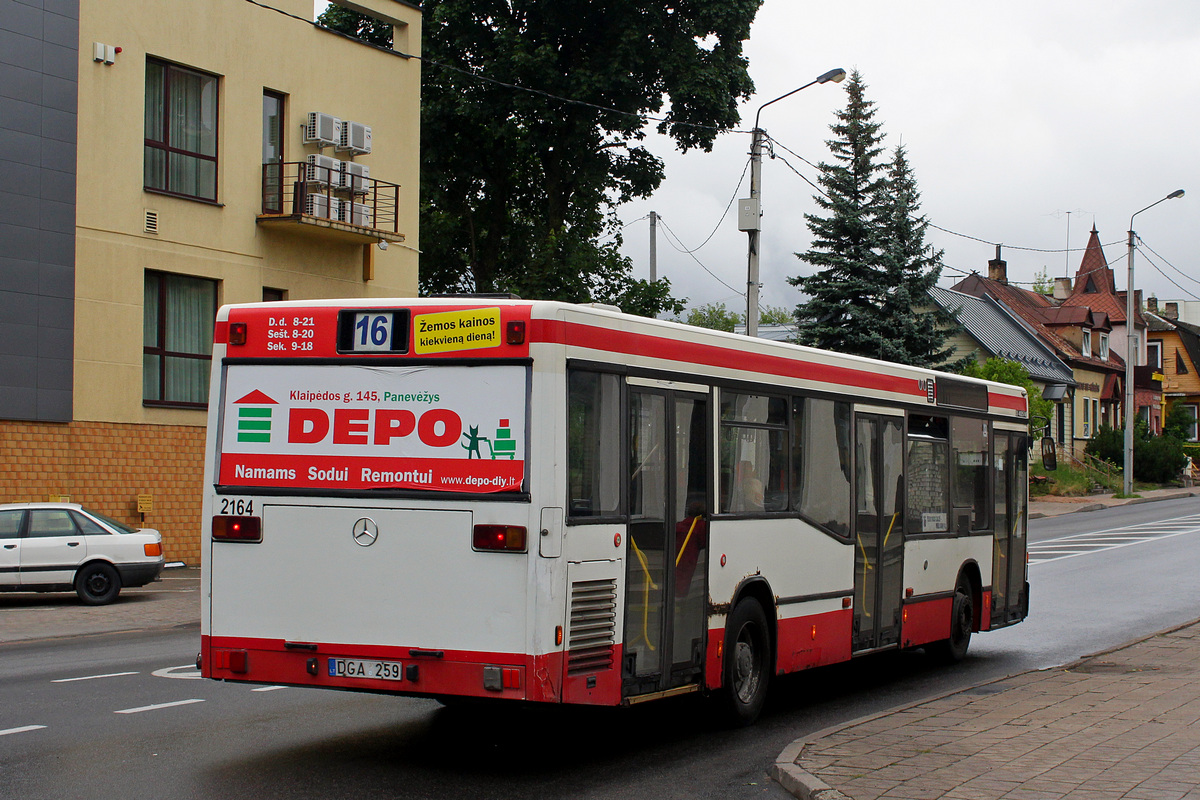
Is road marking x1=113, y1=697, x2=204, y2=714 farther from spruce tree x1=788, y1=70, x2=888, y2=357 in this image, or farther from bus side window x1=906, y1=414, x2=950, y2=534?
spruce tree x1=788, y1=70, x2=888, y2=357

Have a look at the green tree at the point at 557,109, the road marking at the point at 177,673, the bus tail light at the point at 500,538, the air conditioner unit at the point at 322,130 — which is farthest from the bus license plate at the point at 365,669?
the green tree at the point at 557,109

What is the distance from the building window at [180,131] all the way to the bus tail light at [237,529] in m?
17.2

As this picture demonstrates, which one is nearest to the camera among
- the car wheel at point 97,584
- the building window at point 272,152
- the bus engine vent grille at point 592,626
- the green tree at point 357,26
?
the bus engine vent grille at point 592,626

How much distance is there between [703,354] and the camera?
9031 mm

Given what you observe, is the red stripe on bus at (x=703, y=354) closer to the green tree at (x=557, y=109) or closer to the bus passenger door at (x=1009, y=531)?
the bus passenger door at (x=1009, y=531)

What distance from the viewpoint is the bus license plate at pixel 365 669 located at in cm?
763

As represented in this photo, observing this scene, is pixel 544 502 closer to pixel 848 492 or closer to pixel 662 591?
pixel 662 591

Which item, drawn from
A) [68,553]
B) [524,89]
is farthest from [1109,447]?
[68,553]

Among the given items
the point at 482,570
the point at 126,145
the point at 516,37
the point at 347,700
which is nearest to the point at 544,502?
the point at 482,570

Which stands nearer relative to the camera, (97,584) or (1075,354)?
(97,584)

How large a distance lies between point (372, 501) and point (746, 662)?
3301 mm

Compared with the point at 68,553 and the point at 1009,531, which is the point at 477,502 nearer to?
the point at 1009,531

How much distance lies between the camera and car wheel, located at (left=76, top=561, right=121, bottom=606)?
1861 cm

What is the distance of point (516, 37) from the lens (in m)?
35.7
